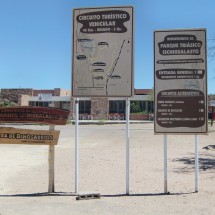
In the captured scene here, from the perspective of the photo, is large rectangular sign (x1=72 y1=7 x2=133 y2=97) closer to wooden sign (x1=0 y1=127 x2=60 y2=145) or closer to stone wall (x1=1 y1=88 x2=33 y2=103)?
wooden sign (x1=0 y1=127 x2=60 y2=145)

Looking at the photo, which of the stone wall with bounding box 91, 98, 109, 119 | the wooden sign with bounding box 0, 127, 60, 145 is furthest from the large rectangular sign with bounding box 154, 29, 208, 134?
the stone wall with bounding box 91, 98, 109, 119

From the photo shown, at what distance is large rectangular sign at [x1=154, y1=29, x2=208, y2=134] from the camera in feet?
27.3

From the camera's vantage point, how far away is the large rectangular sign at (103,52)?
27.0ft

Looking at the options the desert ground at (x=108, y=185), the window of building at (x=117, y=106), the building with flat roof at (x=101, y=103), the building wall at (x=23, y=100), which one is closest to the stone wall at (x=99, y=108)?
the building with flat roof at (x=101, y=103)

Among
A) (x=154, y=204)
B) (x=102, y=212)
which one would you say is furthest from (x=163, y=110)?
(x=102, y=212)

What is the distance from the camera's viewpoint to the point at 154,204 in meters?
7.26

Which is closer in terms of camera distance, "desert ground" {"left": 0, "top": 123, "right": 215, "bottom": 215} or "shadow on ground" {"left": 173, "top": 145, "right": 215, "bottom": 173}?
"desert ground" {"left": 0, "top": 123, "right": 215, "bottom": 215}

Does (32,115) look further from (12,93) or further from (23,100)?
(12,93)

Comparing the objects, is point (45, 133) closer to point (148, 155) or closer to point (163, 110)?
point (163, 110)

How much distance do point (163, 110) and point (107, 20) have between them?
2036 millimetres

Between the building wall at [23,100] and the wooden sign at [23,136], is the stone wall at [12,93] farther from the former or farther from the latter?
the wooden sign at [23,136]

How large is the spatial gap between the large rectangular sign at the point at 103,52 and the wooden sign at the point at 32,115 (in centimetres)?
54

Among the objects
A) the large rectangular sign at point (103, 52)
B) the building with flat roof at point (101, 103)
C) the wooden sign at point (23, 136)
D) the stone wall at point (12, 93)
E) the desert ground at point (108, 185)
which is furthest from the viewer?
the stone wall at point (12, 93)

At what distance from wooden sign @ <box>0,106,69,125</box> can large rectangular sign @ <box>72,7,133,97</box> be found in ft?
1.76
